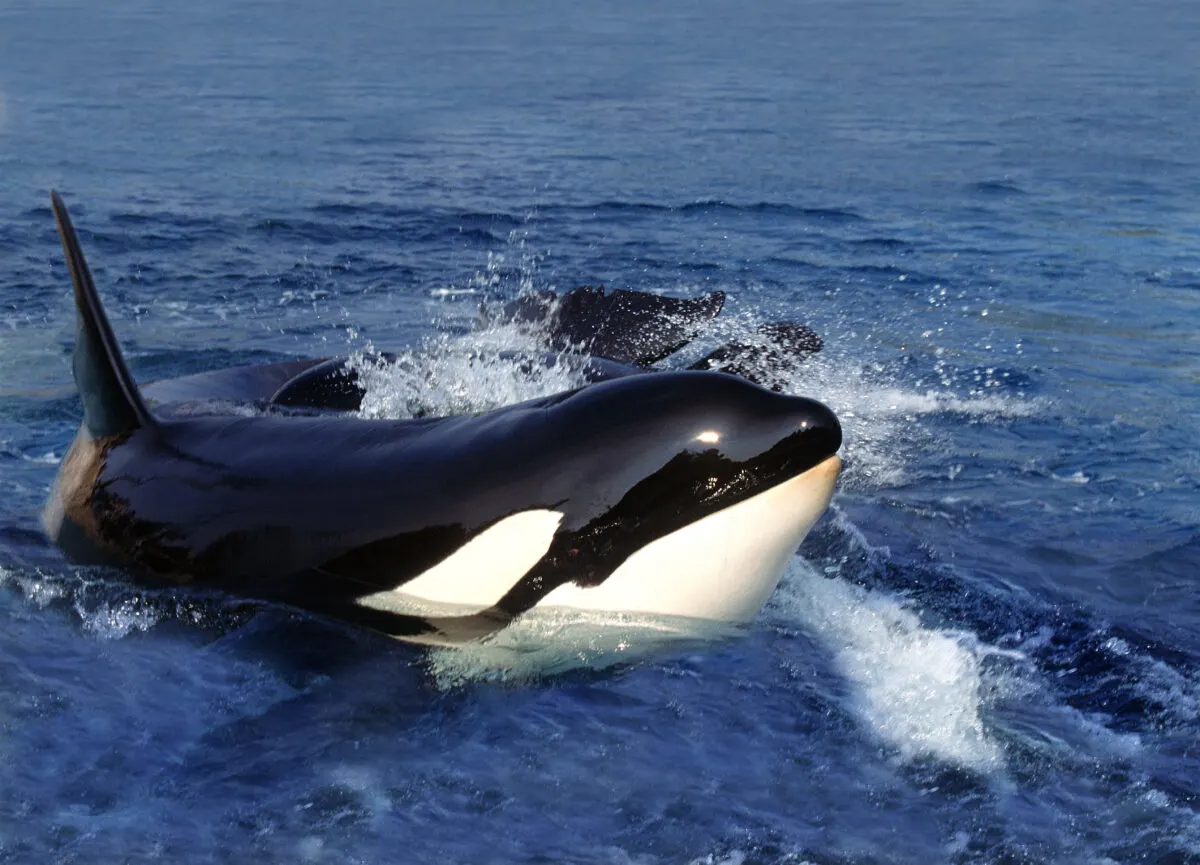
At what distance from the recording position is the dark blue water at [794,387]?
18.3ft

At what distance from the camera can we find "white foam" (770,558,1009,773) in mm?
6016

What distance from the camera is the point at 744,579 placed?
20.7 ft

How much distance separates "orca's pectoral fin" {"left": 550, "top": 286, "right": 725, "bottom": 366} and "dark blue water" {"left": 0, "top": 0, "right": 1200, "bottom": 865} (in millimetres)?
1003

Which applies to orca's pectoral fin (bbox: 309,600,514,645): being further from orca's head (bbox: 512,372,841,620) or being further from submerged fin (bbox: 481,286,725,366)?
submerged fin (bbox: 481,286,725,366)

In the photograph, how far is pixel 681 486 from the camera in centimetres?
606

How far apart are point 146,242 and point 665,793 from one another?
1288 centimetres

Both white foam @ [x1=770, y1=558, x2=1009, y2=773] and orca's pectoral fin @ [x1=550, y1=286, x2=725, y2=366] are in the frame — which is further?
orca's pectoral fin @ [x1=550, y1=286, x2=725, y2=366]

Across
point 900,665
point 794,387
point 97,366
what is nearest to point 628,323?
point 794,387

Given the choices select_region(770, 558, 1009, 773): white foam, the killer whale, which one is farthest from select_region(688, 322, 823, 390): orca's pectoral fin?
the killer whale

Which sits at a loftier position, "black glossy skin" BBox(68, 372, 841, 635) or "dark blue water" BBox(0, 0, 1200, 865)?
"black glossy skin" BBox(68, 372, 841, 635)

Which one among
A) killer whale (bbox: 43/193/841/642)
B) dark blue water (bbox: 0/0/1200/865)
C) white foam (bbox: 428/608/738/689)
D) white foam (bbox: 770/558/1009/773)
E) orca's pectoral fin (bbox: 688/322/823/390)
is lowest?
dark blue water (bbox: 0/0/1200/865)

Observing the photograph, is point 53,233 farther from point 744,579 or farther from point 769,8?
point 769,8

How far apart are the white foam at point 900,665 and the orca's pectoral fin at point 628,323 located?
11.2 feet

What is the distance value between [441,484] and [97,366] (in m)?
2.01
